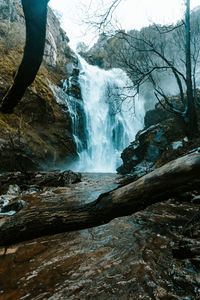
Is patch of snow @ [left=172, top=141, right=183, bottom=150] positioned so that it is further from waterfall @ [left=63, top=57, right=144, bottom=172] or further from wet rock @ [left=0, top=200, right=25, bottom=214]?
waterfall @ [left=63, top=57, right=144, bottom=172]

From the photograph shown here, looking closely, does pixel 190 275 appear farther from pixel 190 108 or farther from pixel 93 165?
pixel 93 165

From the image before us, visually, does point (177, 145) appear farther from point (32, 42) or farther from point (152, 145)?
point (32, 42)

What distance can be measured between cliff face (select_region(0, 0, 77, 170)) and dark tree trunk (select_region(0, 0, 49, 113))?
9317 mm

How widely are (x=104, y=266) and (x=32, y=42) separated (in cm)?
227

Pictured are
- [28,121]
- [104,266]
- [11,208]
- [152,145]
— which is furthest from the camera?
[28,121]

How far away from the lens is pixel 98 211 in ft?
6.26

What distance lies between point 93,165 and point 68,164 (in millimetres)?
3299

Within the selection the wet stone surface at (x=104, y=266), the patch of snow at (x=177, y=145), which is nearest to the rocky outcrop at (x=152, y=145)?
the patch of snow at (x=177, y=145)

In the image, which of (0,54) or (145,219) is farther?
(0,54)

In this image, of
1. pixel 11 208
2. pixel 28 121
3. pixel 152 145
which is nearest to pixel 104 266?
pixel 11 208

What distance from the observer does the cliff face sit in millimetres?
10774

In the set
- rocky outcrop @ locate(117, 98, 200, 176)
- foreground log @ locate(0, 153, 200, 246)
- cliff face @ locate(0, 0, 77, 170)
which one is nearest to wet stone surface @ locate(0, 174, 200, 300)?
foreground log @ locate(0, 153, 200, 246)

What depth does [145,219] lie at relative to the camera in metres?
2.72

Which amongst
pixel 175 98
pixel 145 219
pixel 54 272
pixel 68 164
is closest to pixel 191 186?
pixel 145 219
